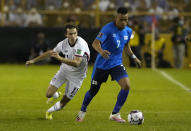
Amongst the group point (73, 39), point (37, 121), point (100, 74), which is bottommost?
point (37, 121)

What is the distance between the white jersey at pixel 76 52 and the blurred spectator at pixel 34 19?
53.7ft

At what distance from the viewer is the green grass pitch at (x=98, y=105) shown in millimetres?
10070

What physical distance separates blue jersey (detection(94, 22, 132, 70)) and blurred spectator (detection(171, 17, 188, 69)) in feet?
50.9

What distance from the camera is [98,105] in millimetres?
13547

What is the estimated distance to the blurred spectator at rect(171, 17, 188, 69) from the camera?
26073 millimetres

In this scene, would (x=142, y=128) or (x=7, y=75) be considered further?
(x=7, y=75)

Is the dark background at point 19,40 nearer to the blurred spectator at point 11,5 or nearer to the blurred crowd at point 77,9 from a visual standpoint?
the blurred crowd at point 77,9

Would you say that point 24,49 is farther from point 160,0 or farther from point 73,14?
point 160,0

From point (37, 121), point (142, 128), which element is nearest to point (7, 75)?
point (37, 121)

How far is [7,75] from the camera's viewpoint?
A: 21594 millimetres

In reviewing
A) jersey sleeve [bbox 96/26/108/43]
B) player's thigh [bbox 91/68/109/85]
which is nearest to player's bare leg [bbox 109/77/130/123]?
player's thigh [bbox 91/68/109/85]

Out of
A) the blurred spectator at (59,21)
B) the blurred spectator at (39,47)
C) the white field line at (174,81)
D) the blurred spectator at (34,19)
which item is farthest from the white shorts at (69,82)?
the blurred spectator at (59,21)

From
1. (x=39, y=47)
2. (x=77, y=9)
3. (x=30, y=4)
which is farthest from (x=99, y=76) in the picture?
(x=30, y=4)

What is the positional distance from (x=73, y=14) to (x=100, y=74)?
16.7 m
